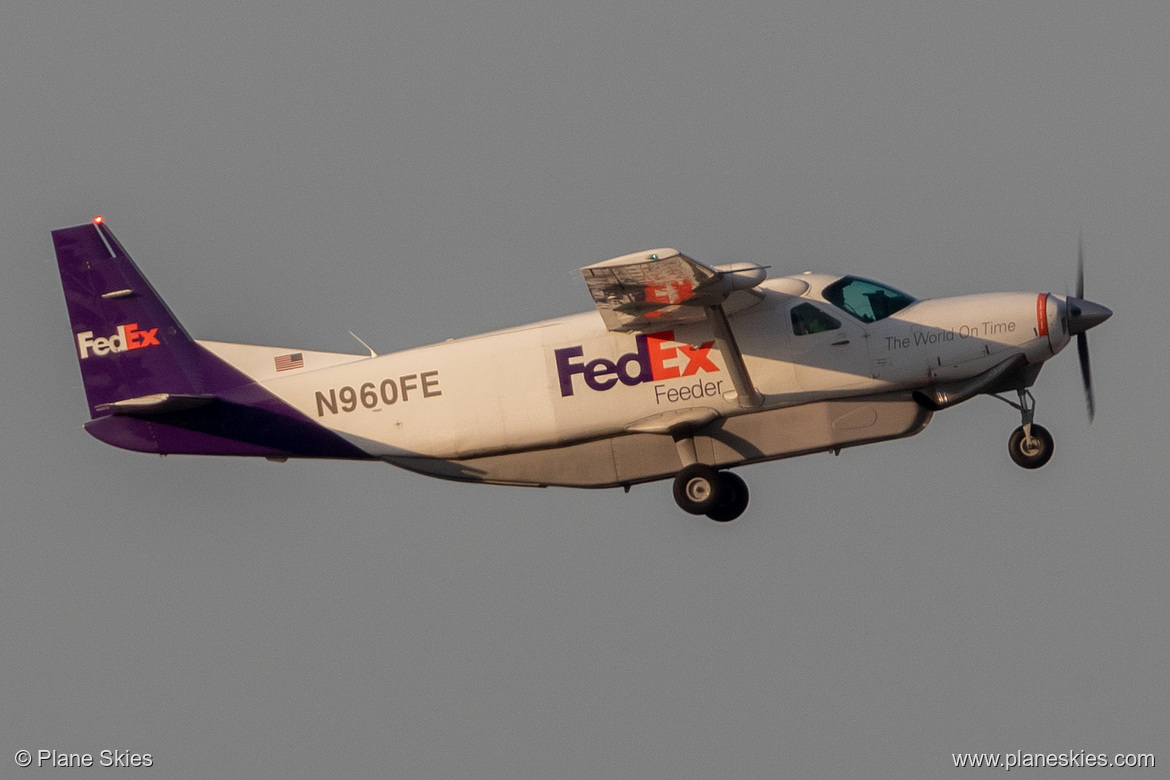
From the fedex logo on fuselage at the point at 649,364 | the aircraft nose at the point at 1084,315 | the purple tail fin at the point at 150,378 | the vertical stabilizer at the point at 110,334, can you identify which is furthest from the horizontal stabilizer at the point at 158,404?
the aircraft nose at the point at 1084,315

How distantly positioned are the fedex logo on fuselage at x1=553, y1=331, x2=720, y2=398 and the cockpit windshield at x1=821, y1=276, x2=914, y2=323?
5.45 ft

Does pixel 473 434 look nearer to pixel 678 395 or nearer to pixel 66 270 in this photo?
pixel 678 395

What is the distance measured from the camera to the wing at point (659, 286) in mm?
17953

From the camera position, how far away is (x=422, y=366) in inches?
815

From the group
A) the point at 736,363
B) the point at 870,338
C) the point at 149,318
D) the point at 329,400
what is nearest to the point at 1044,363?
the point at 870,338

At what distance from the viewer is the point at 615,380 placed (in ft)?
65.8

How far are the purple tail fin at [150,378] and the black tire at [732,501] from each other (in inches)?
185

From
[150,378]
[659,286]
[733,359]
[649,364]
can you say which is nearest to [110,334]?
[150,378]

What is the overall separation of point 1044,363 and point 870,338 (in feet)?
7.43

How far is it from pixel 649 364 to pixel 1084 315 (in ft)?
Result: 17.6

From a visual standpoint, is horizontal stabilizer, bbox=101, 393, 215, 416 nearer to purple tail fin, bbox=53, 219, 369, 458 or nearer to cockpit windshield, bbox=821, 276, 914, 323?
purple tail fin, bbox=53, 219, 369, 458

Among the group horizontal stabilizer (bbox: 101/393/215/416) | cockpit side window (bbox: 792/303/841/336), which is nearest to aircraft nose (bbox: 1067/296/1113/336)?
cockpit side window (bbox: 792/303/841/336)

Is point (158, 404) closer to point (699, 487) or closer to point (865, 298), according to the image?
point (699, 487)

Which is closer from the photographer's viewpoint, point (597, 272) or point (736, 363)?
point (597, 272)
